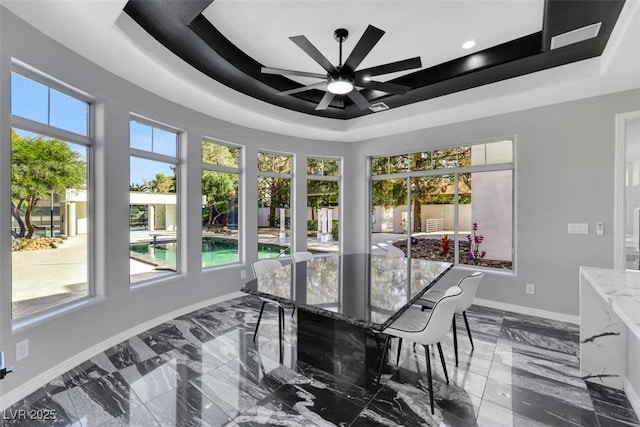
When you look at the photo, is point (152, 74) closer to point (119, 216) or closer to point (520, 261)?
point (119, 216)

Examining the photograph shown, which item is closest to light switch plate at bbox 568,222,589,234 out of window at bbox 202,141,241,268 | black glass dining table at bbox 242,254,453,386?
black glass dining table at bbox 242,254,453,386

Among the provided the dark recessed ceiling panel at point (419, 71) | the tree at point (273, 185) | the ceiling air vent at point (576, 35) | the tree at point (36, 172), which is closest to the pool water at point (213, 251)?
the tree at point (273, 185)

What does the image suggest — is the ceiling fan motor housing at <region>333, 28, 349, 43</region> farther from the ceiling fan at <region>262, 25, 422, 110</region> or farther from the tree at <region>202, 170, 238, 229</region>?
the tree at <region>202, 170, 238, 229</region>

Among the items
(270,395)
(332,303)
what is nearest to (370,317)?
(332,303)

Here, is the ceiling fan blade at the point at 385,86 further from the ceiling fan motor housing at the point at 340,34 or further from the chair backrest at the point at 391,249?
the chair backrest at the point at 391,249

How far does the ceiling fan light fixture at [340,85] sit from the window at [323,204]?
2.89m

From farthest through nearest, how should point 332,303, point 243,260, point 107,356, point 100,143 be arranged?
1. point 243,260
2. point 100,143
3. point 107,356
4. point 332,303

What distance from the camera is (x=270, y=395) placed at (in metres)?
2.20

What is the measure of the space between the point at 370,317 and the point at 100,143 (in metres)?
3.13

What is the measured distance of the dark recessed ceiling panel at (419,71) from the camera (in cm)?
236

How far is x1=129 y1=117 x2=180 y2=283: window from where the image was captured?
347cm

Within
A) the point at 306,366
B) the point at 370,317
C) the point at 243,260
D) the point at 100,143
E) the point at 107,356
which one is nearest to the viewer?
the point at 370,317

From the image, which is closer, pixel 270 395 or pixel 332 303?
pixel 332 303

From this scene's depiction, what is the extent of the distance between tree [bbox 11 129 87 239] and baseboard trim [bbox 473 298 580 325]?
17.3ft
